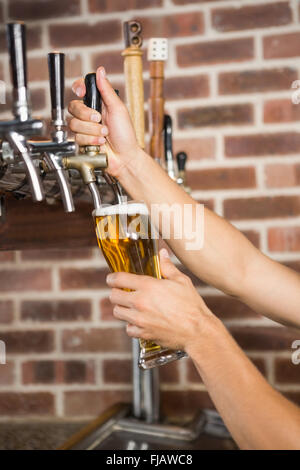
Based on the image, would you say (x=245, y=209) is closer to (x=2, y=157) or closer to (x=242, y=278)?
(x=242, y=278)

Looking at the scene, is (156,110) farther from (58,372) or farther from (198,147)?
(58,372)

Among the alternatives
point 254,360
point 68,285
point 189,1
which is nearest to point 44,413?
point 68,285

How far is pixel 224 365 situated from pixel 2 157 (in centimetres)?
36

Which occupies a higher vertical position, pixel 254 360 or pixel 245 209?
pixel 245 209

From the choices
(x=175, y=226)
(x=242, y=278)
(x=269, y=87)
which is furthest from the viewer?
(x=269, y=87)

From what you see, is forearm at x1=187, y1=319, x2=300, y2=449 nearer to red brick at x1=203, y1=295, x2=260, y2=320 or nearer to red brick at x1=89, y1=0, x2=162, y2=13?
red brick at x1=203, y1=295, x2=260, y2=320

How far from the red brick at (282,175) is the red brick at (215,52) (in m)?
0.27

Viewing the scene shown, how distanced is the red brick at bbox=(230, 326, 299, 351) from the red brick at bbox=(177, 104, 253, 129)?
0.50 m

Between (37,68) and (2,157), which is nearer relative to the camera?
(2,157)

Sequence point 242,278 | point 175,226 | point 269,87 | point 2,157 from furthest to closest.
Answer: point 269,87 → point 242,278 → point 175,226 → point 2,157

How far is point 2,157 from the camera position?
2.00 feet

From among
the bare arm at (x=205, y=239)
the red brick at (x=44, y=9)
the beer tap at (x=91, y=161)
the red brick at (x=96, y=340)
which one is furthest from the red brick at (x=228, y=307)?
the red brick at (x=44, y=9)

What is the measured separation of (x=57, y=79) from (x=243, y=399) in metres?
0.46

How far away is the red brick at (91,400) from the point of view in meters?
1.33
